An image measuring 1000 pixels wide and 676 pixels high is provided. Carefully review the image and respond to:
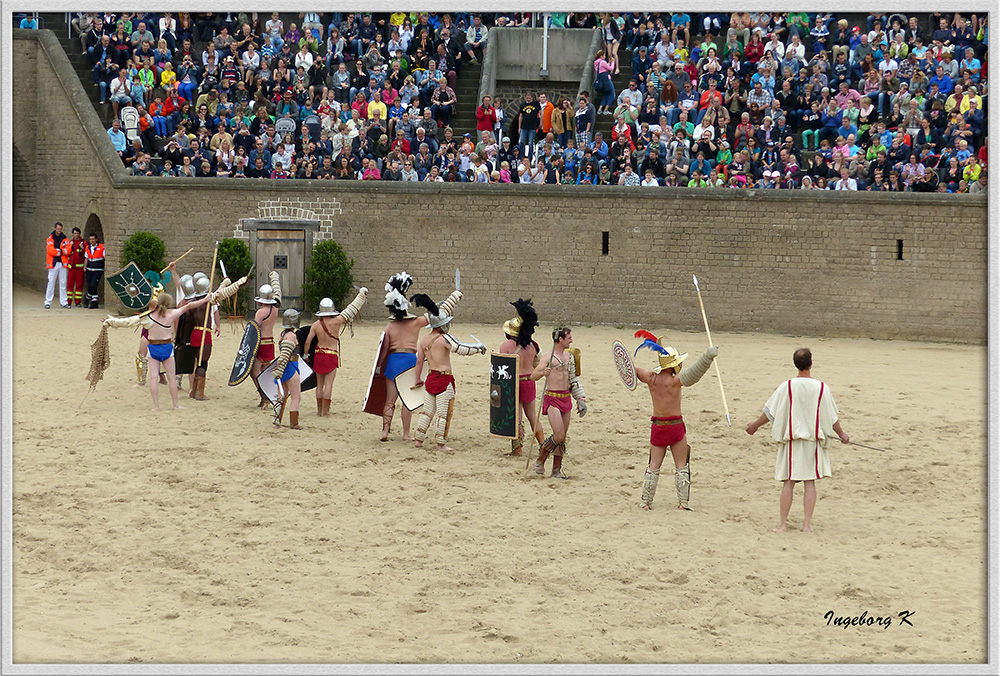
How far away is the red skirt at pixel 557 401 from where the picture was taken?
40.3 ft

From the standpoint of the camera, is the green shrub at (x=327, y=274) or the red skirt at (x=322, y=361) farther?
the green shrub at (x=327, y=274)

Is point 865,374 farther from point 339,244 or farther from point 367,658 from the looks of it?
point 367,658

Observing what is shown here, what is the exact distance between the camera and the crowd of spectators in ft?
77.7

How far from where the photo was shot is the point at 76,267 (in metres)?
25.3

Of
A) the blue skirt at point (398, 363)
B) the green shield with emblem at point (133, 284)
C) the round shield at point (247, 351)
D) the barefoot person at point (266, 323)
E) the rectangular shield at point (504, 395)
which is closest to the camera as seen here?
the rectangular shield at point (504, 395)

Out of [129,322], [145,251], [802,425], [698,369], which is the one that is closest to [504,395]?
[698,369]

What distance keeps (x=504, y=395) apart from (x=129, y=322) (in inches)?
184

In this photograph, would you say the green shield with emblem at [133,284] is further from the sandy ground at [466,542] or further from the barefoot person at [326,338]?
the barefoot person at [326,338]

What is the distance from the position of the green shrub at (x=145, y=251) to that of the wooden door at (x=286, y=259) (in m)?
1.81

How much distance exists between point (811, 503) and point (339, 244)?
14.9m

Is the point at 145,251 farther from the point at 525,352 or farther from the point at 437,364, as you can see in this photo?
the point at 525,352

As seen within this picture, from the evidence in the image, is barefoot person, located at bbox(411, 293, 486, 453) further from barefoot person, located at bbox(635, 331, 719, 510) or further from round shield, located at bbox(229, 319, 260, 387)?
barefoot person, located at bbox(635, 331, 719, 510)

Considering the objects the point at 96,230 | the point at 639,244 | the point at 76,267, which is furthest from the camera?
the point at 96,230

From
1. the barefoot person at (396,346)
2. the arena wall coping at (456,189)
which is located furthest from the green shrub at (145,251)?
the barefoot person at (396,346)
